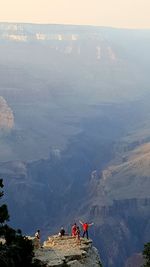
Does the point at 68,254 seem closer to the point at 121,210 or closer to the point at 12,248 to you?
the point at 12,248

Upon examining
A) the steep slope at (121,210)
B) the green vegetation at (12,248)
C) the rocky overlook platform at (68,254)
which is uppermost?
the green vegetation at (12,248)

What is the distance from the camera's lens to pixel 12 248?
2202 centimetres

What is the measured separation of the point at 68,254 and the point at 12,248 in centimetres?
630

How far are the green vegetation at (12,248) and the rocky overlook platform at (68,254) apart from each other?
1.81 m

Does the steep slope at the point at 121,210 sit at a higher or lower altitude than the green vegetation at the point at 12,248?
lower

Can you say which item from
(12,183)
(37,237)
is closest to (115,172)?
(12,183)

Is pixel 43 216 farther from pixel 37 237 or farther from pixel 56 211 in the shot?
pixel 37 237

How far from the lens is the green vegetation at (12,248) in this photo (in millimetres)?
21047

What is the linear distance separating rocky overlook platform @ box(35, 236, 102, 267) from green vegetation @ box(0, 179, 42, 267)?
5.95 feet

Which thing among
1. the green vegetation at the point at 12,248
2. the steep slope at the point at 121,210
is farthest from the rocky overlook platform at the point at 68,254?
the steep slope at the point at 121,210

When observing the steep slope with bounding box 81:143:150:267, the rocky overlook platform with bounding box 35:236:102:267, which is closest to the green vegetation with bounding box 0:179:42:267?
the rocky overlook platform with bounding box 35:236:102:267

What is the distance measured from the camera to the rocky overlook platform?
2651cm

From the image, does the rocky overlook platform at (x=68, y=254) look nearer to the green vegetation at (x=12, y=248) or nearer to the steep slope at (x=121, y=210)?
the green vegetation at (x=12, y=248)

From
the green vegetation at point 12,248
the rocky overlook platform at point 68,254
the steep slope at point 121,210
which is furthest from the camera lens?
the steep slope at point 121,210
